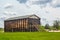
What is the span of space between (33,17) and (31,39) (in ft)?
4.54

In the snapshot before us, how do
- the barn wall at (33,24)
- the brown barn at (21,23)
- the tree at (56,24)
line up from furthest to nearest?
the barn wall at (33,24)
the brown barn at (21,23)
the tree at (56,24)

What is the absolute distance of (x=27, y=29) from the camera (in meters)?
8.09

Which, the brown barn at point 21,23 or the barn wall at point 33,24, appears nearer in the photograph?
the brown barn at point 21,23

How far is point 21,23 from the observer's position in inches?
316

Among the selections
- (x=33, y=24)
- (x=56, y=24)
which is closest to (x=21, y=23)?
(x=33, y=24)

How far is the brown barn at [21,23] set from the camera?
7.87 m

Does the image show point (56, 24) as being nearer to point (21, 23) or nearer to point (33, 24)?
point (33, 24)

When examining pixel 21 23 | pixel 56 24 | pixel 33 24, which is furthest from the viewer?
pixel 33 24

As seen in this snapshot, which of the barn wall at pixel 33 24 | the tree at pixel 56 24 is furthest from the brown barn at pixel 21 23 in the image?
the tree at pixel 56 24

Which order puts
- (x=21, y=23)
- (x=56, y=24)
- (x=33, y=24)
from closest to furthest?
(x=56, y=24)
(x=21, y=23)
(x=33, y=24)

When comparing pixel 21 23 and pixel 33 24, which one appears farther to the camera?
pixel 33 24

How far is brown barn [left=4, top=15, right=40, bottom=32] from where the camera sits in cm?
787

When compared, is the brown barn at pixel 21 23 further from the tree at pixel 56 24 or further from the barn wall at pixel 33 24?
the tree at pixel 56 24

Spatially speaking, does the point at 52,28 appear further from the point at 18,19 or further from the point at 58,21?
the point at 18,19
